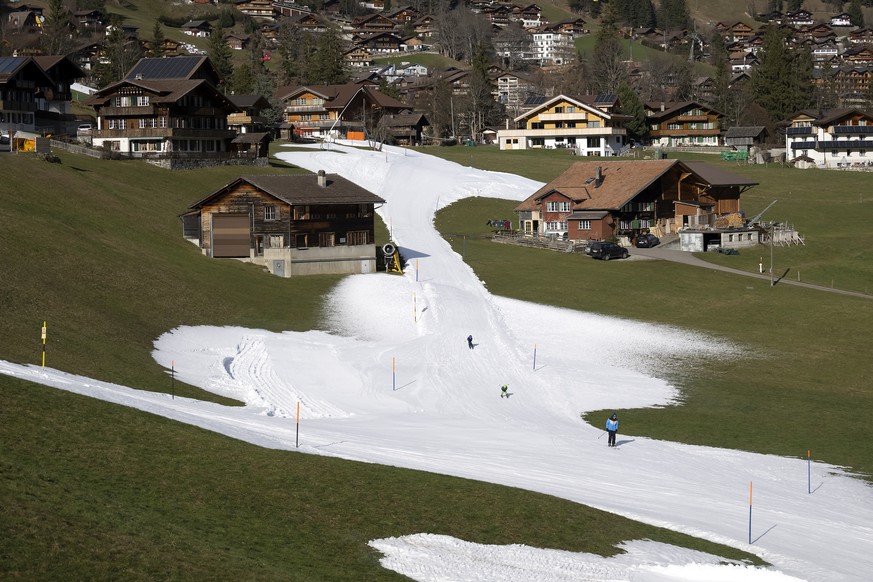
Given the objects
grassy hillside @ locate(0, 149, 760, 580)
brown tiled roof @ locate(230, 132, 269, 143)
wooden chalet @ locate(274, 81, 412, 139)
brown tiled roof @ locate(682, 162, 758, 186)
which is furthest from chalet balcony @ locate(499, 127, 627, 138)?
grassy hillside @ locate(0, 149, 760, 580)

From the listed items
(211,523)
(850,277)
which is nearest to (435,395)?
(211,523)

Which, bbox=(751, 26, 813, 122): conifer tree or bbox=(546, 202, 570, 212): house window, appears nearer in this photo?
bbox=(546, 202, 570, 212): house window

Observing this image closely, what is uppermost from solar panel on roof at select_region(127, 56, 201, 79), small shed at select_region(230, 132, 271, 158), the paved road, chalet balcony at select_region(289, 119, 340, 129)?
solar panel on roof at select_region(127, 56, 201, 79)

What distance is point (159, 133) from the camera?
4336 inches

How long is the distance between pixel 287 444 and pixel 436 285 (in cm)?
4111

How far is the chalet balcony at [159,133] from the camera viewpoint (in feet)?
361

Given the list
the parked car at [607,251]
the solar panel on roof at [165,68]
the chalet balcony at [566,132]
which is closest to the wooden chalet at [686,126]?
the chalet balcony at [566,132]

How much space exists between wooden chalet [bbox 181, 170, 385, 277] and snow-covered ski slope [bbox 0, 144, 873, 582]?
3.28 m

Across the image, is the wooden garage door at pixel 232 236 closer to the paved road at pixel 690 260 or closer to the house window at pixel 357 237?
the house window at pixel 357 237

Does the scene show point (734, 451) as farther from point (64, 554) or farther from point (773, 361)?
point (64, 554)

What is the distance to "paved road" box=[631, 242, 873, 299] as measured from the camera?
85.3 metres

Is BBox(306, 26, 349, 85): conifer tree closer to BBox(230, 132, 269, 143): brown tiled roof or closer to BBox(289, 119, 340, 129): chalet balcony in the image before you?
BBox(289, 119, 340, 129): chalet balcony

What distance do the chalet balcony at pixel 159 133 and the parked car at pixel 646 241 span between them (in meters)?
43.6

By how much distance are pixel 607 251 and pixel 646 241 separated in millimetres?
7219
